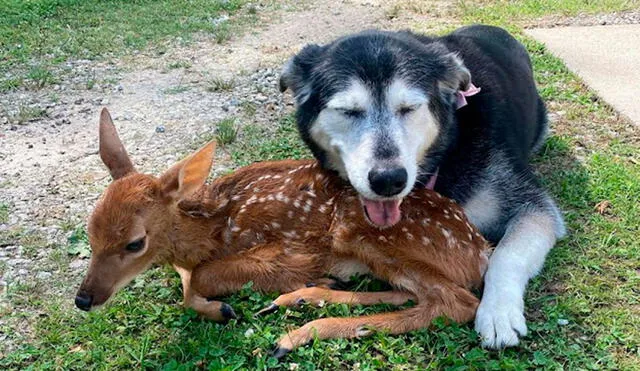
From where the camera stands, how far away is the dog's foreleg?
3172 millimetres

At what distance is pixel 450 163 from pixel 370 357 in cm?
141

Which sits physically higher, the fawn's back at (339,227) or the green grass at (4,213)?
the fawn's back at (339,227)

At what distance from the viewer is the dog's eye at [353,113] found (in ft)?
11.8

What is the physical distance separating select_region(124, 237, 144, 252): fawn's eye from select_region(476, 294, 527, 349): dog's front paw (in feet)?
5.58

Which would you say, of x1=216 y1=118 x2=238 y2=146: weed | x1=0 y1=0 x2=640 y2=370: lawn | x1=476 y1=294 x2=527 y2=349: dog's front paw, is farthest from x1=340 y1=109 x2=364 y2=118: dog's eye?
x1=216 y1=118 x2=238 y2=146: weed

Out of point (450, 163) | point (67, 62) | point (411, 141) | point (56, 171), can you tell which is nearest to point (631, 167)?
point (450, 163)

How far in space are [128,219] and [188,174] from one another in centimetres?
37

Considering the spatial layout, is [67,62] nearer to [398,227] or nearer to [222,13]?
[222,13]

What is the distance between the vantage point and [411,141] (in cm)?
357

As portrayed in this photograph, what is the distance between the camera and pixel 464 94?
399 cm

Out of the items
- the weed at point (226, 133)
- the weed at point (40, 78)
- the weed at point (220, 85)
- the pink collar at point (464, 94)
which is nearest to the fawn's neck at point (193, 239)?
the pink collar at point (464, 94)

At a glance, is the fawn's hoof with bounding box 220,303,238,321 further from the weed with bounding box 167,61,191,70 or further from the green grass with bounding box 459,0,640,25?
the green grass with bounding box 459,0,640,25

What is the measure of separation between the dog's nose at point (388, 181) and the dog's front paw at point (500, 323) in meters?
0.73

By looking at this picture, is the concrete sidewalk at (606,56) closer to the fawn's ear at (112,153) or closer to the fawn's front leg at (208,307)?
the fawn's front leg at (208,307)
